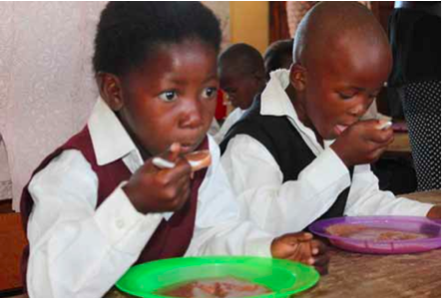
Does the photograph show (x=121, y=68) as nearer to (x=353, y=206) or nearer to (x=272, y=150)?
(x=272, y=150)

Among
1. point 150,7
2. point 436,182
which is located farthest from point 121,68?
point 436,182

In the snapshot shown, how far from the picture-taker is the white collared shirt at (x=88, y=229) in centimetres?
72

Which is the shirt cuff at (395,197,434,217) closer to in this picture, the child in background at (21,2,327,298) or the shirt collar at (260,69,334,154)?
the shirt collar at (260,69,334,154)

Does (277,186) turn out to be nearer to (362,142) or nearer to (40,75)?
(362,142)

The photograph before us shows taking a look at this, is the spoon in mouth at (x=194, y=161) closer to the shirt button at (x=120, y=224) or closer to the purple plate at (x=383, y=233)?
the shirt button at (x=120, y=224)

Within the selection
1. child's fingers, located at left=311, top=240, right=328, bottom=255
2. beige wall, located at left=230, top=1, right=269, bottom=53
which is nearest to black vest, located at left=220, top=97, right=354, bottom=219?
child's fingers, located at left=311, top=240, right=328, bottom=255

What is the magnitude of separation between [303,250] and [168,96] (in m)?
0.26

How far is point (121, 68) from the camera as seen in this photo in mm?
827

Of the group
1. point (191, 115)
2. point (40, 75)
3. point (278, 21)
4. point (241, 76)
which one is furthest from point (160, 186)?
point (278, 21)

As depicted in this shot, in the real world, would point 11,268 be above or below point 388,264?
below

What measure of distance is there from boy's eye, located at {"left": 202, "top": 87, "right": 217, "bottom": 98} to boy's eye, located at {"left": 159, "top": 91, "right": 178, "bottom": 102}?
4 cm

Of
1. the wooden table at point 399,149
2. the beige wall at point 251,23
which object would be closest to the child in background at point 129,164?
the wooden table at point 399,149

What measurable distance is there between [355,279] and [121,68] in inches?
15.3

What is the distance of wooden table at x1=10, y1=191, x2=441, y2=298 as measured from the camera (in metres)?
0.75
